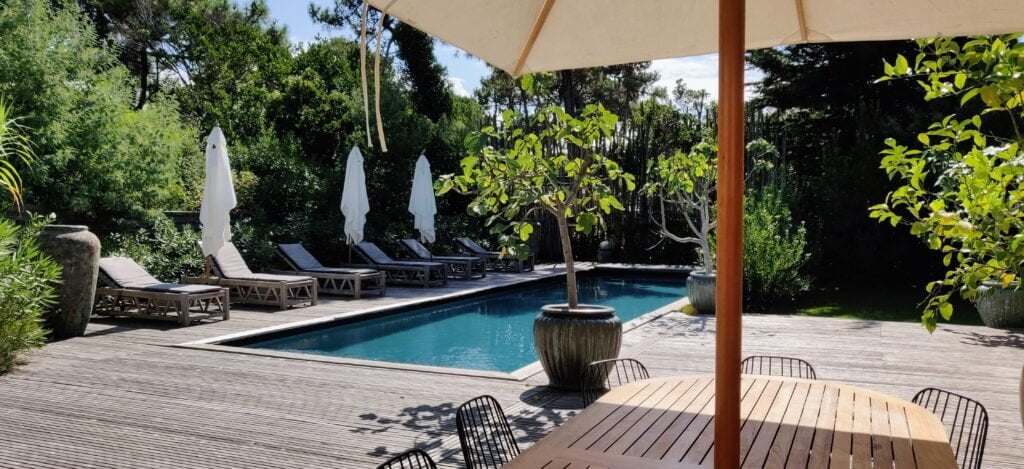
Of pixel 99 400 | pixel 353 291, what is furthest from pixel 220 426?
pixel 353 291

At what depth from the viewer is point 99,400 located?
531 centimetres

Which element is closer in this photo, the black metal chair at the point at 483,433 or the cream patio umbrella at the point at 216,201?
the black metal chair at the point at 483,433

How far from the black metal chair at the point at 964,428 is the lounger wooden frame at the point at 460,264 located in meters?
9.80

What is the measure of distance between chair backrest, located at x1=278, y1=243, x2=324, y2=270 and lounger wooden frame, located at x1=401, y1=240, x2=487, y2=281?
262cm

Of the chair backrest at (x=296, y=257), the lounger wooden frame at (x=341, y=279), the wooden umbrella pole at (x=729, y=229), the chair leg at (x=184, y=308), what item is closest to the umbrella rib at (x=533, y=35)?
the wooden umbrella pole at (x=729, y=229)

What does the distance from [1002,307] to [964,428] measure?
5.22 meters

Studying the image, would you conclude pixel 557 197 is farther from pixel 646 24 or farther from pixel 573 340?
pixel 646 24

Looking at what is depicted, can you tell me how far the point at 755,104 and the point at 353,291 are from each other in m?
10.7

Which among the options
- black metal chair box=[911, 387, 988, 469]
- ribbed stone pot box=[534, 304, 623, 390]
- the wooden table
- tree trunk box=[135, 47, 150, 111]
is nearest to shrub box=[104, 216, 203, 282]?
ribbed stone pot box=[534, 304, 623, 390]

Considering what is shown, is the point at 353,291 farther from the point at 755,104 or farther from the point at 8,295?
the point at 755,104

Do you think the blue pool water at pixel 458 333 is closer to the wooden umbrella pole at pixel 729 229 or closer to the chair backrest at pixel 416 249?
the chair backrest at pixel 416 249

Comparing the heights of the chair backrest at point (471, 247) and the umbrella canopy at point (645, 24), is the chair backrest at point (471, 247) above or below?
below

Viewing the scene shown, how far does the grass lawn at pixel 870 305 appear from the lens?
11.1m

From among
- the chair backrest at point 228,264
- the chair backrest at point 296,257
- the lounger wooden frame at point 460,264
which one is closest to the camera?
the chair backrest at point 228,264
